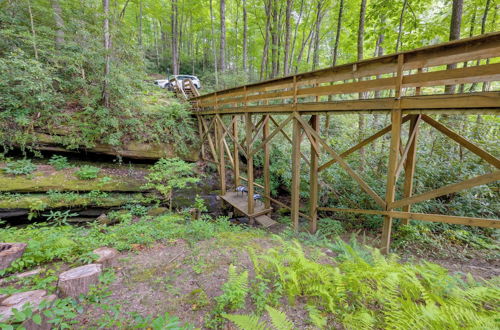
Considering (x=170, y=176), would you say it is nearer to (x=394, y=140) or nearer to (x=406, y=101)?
(x=394, y=140)

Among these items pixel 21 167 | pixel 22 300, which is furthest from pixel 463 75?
pixel 21 167

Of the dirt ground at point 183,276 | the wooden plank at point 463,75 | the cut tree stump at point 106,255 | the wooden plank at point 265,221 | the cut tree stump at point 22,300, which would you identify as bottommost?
the wooden plank at point 265,221

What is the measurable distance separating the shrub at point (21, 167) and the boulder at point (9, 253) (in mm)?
4497

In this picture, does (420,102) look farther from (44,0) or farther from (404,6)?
(44,0)

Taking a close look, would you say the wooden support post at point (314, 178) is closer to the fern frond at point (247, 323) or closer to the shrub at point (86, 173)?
the fern frond at point (247, 323)

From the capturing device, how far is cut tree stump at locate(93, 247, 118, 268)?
119 inches

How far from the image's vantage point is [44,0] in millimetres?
7840

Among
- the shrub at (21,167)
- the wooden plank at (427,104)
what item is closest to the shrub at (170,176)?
the shrub at (21,167)

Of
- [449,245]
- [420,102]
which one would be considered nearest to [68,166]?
[420,102]

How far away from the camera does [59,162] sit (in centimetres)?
705

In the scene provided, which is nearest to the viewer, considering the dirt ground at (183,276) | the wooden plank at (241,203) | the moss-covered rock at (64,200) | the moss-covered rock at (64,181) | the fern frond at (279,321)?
the fern frond at (279,321)

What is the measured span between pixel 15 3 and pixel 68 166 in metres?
5.75

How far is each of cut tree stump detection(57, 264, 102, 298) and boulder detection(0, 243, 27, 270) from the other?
3.58 feet

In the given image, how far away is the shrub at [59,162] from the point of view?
6.96 m
